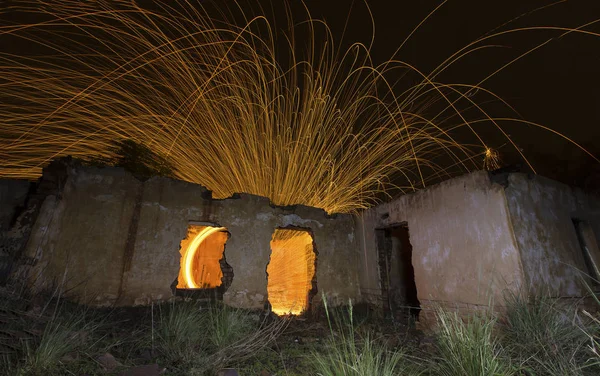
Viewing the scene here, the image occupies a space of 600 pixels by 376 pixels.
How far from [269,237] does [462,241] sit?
4.10 m

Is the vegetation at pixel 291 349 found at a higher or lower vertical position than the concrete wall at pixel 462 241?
lower

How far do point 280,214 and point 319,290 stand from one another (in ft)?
7.14

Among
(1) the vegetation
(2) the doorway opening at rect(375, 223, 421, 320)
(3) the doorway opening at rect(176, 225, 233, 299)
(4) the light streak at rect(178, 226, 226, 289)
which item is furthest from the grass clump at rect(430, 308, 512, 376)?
(4) the light streak at rect(178, 226, 226, 289)

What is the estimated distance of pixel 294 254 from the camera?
1075cm

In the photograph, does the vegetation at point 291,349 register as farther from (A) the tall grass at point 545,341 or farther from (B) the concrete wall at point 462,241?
(B) the concrete wall at point 462,241

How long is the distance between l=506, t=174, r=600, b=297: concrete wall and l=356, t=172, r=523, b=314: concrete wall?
9.0 inches

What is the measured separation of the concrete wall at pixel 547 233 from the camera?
4.69 meters

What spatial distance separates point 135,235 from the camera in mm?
5895

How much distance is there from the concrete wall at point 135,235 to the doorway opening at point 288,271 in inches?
78.0

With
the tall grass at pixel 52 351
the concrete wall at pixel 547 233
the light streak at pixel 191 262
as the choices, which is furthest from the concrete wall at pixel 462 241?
the light streak at pixel 191 262

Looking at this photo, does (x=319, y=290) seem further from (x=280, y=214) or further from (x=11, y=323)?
(x=11, y=323)

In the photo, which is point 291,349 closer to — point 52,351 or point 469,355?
point 469,355

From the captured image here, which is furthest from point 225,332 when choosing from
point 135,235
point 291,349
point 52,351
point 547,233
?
point 547,233

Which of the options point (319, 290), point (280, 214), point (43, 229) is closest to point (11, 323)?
point (43, 229)
